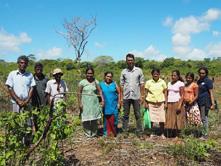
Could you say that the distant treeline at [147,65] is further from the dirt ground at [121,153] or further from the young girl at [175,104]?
the dirt ground at [121,153]

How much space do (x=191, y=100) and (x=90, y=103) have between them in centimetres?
176

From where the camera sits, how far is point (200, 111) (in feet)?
21.1

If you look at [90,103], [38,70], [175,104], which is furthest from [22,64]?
[175,104]

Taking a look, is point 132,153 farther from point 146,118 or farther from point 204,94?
point 204,94

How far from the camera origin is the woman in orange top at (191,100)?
6.34 metres

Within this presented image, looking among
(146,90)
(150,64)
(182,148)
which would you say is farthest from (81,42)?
(182,148)

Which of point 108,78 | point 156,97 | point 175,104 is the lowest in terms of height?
point 175,104

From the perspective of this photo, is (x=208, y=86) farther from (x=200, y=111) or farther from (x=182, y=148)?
(x=182, y=148)

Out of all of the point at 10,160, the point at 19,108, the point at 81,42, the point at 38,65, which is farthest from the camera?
the point at 81,42

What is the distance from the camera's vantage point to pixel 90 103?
6297 millimetres

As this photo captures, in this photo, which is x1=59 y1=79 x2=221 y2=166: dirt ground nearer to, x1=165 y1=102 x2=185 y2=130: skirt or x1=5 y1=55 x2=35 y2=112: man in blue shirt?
x1=165 y1=102 x2=185 y2=130: skirt

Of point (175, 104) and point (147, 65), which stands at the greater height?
point (147, 65)

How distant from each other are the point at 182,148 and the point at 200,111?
4.81ft

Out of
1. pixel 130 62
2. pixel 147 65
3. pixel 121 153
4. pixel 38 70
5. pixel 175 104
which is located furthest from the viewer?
pixel 147 65
